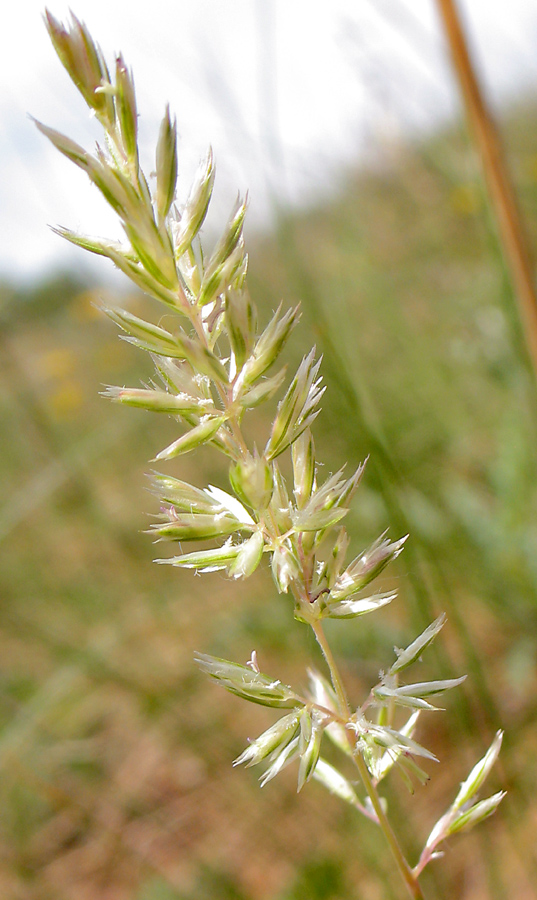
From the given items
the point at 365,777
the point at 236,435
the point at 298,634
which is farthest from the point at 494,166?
the point at 298,634

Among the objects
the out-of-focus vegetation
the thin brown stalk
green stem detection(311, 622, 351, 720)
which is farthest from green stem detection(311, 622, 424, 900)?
the thin brown stalk

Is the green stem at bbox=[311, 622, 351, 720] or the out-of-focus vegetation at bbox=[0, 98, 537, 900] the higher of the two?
the green stem at bbox=[311, 622, 351, 720]

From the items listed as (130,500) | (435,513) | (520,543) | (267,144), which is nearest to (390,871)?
(520,543)

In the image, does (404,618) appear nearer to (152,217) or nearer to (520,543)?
(520,543)

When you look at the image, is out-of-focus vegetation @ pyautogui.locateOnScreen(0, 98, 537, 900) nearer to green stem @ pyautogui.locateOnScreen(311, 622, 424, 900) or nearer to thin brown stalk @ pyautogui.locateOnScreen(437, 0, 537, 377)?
thin brown stalk @ pyautogui.locateOnScreen(437, 0, 537, 377)

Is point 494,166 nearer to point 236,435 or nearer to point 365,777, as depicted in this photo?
point 236,435
